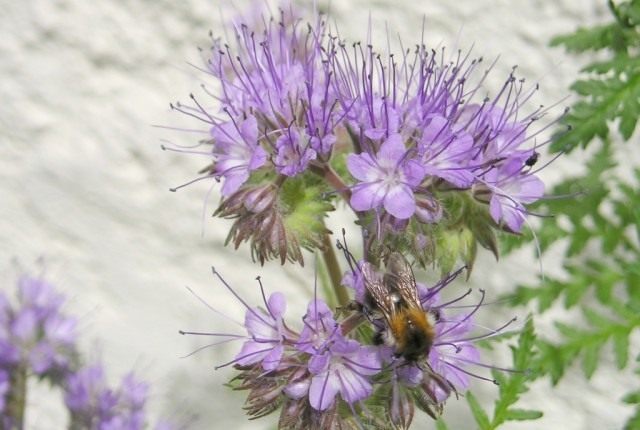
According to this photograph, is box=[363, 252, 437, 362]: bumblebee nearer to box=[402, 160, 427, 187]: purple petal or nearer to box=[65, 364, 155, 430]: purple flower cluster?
box=[402, 160, 427, 187]: purple petal

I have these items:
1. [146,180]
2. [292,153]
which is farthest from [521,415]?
[146,180]

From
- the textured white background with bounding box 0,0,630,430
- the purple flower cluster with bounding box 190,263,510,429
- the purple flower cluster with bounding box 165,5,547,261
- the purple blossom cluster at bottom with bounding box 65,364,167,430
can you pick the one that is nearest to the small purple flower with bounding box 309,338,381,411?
the purple flower cluster with bounding box 190,263,510,429

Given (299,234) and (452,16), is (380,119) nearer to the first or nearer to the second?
(299,234)

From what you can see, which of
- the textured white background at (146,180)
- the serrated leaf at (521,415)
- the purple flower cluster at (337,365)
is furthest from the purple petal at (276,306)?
the textured white background at (146,180)

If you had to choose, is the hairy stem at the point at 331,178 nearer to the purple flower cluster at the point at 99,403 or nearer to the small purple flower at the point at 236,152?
the small purple flower at the point at 236,152

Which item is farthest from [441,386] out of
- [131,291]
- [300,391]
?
[131,291]

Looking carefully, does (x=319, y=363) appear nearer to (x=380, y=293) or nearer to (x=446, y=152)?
(x=380, y=293)
